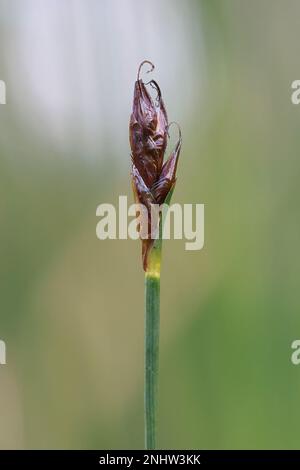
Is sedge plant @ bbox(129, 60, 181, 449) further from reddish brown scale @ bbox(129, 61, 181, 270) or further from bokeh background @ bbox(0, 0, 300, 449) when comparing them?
bokeh background @ bbox(0, 0, 300, 449)

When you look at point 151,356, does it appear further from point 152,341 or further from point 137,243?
point 137,243

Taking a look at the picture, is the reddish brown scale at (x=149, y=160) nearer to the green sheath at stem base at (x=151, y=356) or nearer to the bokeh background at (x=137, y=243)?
the green sheath at stem base at (x=151, y=356)

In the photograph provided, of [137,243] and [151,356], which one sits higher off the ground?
[137,243]

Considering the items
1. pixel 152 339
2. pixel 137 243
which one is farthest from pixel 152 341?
pixel 137 243

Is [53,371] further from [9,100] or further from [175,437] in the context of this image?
[9,100]

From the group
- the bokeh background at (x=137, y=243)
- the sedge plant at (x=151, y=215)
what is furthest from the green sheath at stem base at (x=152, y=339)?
the bokeh background at (x=137, y=243)

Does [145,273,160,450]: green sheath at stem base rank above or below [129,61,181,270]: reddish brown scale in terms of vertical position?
below

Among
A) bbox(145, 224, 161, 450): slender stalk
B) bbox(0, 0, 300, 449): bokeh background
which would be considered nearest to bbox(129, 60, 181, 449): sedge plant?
bbox(145, 224, 161, 450): slender stalk

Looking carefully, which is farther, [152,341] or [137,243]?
[137,243]
